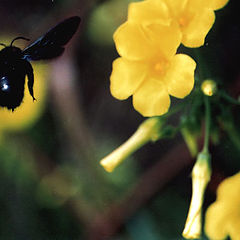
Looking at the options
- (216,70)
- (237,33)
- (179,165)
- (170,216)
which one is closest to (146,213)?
(170,216)

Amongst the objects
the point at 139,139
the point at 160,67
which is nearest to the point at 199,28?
the point at 160,67

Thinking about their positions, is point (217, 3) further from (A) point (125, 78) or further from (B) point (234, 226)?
(B) point (234, 226)

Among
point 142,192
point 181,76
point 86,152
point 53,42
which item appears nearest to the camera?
point 53,42

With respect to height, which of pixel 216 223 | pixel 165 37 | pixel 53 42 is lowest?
pixel 216 223

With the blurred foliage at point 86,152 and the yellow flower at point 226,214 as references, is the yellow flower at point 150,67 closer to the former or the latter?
the yellow flower at point 226,214

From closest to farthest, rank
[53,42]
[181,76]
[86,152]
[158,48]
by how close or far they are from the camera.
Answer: [53,42] < [181,76] < [158,48] < [86,152]

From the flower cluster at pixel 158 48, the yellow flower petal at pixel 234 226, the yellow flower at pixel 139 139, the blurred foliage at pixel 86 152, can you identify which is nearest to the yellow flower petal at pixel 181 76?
the flower cluster at pixel 158 48

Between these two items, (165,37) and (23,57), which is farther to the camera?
(165,37)
